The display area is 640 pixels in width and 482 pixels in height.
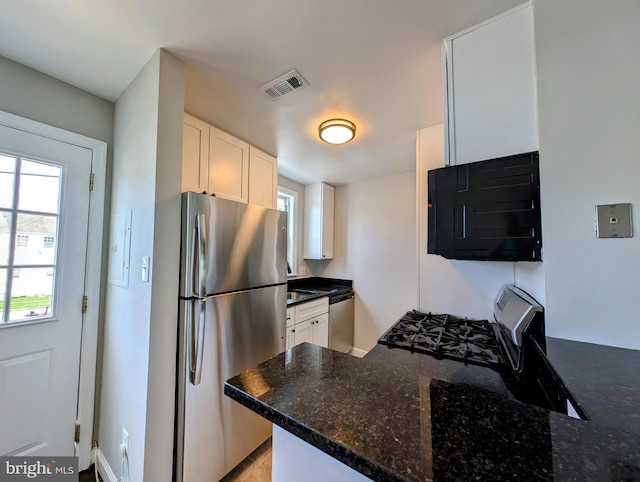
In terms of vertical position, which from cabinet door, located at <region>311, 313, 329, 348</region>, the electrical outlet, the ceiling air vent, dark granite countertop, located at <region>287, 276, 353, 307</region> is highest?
the ceiling air vent

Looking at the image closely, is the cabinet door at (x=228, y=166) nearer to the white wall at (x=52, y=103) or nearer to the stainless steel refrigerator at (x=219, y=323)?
the stainless steel refrigerator at (x=219, y=323)

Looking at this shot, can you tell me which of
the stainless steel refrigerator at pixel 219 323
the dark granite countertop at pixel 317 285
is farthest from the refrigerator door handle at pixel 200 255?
the dark granite countertop at pixel 317 285

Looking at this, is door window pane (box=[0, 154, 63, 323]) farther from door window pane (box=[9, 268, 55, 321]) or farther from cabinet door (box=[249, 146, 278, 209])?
cabinet door (box=[249, 146, 278, 209])

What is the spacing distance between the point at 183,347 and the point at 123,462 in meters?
0.68

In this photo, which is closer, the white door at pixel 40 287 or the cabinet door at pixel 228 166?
the white door at pixel 40 287

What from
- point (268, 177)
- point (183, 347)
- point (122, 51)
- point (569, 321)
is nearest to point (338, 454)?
point (569, 321)

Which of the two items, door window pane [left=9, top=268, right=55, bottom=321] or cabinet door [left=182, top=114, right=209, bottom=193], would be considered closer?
door window pane [left=9, top=268, right=55, bottom=321]

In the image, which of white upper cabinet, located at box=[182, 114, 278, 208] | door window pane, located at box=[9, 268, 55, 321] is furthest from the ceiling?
door window pane, located at box=[9, 268, 55, 321]

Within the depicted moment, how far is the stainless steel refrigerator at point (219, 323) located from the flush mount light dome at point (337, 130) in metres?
0.75

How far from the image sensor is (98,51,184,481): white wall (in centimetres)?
123

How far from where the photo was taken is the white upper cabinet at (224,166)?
5.85 ft

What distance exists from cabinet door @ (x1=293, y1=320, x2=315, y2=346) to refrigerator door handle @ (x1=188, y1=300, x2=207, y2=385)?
1.08 m

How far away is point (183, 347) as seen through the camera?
132 centimetres

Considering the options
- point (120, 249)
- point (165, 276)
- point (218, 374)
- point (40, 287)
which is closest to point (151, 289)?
point (165, 276)
